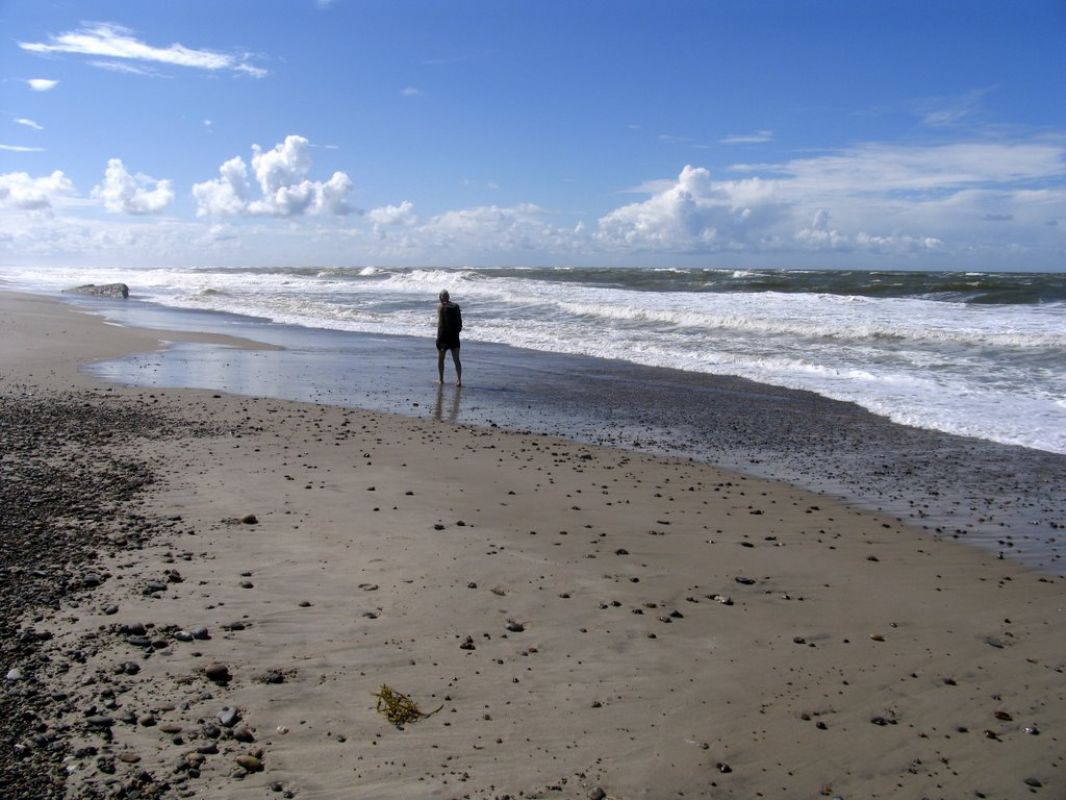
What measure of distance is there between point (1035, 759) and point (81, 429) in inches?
385

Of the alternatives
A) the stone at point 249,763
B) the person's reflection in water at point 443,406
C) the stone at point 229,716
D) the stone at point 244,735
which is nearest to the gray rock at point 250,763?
the stone at point 249,763

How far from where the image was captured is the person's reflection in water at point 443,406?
12.1 meters

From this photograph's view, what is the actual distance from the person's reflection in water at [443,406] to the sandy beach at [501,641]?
3.49 metres

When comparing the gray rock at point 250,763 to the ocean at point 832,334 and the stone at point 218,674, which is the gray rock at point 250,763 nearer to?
the stone at point 218,674

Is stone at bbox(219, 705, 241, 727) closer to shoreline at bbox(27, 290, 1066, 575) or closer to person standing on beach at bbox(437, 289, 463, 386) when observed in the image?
shoreline at bbox(27, 290, 1066, 575)

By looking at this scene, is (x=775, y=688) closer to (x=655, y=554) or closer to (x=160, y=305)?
(x=655, y=554)

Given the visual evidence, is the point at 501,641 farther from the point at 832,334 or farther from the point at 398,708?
the point at 832,334

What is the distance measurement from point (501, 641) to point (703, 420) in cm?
801

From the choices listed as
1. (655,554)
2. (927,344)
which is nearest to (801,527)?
(655,554)

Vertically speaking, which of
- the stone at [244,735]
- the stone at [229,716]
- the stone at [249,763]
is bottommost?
the stone at [249,763]

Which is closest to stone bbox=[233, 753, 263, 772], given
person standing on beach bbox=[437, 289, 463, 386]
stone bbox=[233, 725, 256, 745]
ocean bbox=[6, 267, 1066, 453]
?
stone bbox=[233, 725, 256, 745]

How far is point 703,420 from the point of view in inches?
483

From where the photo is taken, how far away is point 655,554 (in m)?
6.44

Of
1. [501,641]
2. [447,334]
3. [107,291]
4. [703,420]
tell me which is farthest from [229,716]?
[107,291]
